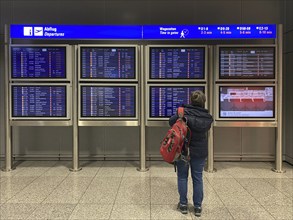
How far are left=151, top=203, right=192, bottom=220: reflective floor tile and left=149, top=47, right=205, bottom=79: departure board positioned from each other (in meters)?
2.71

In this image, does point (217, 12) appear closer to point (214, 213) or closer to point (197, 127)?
point (197, 127)

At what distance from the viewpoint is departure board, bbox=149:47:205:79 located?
563cm

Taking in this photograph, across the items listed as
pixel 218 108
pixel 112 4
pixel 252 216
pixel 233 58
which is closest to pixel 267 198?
pixel 252 216

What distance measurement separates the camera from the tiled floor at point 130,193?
3.61 metres

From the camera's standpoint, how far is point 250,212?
3635 millimetres

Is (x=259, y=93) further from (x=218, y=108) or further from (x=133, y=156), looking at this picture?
(x=133, y=156)

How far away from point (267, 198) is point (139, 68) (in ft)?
10.8

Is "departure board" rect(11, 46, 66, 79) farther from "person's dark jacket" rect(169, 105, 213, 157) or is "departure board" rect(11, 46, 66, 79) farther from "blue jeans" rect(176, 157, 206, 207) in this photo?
"blue jeans" rect(176, 157, 206, 207)

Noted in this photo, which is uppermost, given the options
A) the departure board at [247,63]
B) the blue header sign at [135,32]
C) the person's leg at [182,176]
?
the blue header sign at [135,32]

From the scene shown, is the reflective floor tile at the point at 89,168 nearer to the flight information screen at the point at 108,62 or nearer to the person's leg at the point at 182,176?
the flight information screen at the point at 108,62

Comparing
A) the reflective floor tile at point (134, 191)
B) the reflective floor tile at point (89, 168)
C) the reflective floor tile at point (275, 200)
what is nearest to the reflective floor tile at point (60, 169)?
the reflective floor tile at point (89, 168)

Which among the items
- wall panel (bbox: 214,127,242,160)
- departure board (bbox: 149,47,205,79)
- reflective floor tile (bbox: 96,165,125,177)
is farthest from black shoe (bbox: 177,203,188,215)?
wall panel (bbox: 214,127,242,160)

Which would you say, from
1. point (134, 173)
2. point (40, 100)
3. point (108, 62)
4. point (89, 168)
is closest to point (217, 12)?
point (108, 62)

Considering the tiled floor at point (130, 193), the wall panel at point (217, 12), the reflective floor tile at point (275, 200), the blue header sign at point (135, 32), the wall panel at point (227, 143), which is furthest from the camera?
the wall panel at point (227, 143)
